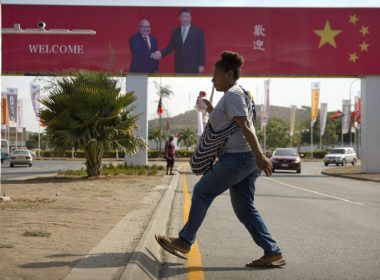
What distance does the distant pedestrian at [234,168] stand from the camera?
16.2 ft

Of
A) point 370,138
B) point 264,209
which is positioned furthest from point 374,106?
point 264,209

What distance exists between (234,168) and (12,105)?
47.3 meters

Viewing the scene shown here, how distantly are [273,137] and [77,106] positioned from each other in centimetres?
7853

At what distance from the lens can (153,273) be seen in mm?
4965

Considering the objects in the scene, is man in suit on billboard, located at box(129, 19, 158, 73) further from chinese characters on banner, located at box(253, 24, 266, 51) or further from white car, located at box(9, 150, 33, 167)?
white car, located at box(9, 150, 33, 167)

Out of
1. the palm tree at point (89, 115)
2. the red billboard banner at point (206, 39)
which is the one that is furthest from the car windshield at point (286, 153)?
the palm tree at point (89, 115)

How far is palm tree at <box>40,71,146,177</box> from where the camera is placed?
1859 cm

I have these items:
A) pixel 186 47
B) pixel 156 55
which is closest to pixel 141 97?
pixel 156 55

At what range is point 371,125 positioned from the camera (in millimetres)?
28125

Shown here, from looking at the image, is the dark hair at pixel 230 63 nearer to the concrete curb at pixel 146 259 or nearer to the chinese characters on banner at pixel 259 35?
the concrete curb at pixel 146 259

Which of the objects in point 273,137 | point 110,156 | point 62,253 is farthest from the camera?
point 273,137

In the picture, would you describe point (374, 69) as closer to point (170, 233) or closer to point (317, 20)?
point (317, 20)

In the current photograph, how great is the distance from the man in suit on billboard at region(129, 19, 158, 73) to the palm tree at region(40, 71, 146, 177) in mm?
8425

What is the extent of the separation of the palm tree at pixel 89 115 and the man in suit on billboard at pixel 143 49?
842 cm
